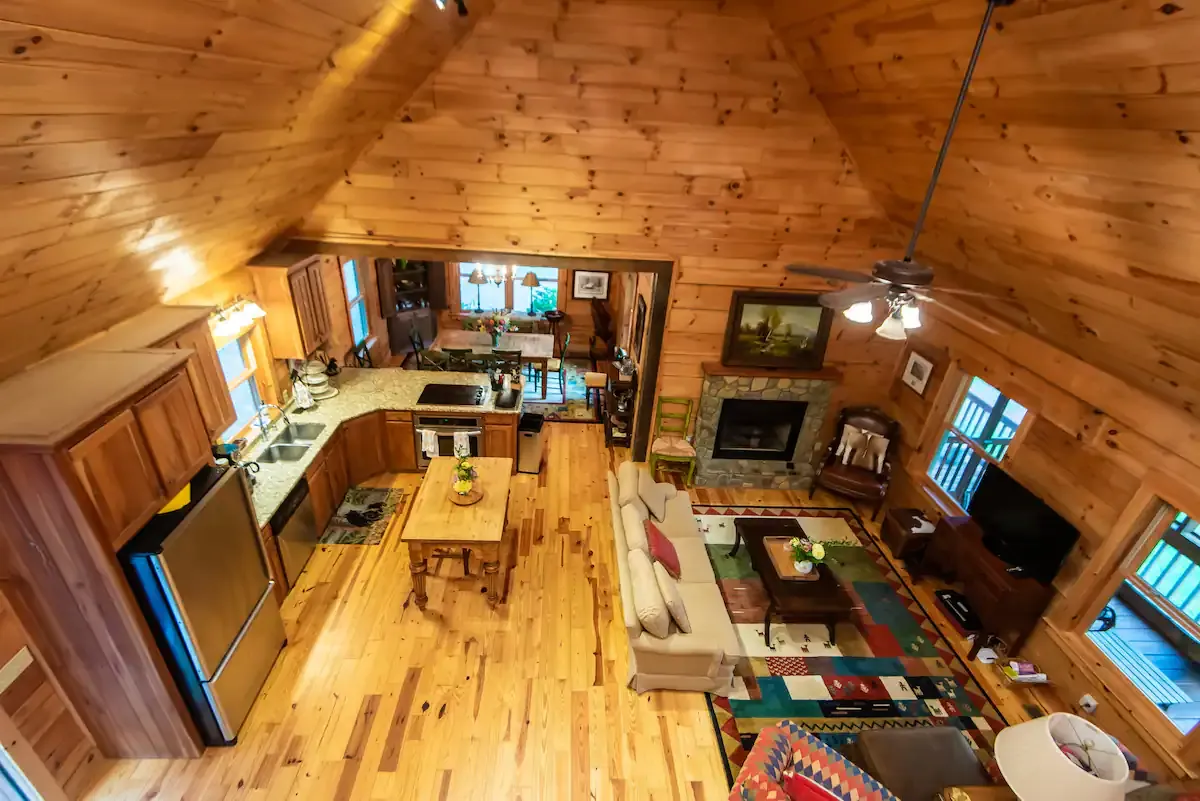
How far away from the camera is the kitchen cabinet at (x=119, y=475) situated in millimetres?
2443

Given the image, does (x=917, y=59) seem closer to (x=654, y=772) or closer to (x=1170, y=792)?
(x=1170, y=792)

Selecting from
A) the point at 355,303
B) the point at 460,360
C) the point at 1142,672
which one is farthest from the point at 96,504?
the point at 1142,672

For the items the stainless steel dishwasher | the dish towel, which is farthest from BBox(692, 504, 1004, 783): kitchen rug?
the stainless steel dishwasher

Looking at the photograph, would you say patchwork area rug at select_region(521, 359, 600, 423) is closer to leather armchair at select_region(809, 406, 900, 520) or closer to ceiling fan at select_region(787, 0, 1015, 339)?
leather armchair at select_region(809, 406, 900, 520)

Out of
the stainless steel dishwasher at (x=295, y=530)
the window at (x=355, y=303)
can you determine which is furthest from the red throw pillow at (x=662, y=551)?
the window at (x=355, y=303)

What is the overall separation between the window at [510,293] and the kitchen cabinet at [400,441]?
428 centimetres

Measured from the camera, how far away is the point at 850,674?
4.25 m

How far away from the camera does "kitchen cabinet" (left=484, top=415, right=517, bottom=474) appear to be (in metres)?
5.86

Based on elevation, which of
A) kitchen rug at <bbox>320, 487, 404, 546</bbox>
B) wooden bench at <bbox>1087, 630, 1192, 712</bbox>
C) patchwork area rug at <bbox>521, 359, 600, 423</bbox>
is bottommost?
kitchen rug at <bbox>320, 487, 404, 546</bbox>

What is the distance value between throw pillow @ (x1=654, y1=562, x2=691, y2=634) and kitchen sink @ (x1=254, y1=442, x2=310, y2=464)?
3227 mm

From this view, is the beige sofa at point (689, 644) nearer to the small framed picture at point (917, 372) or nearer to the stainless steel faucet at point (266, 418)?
the small framed picture at point (917, 372)

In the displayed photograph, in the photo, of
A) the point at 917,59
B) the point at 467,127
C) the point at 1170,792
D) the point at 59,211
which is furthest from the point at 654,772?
the point at 467,127

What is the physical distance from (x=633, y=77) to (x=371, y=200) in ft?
8.00

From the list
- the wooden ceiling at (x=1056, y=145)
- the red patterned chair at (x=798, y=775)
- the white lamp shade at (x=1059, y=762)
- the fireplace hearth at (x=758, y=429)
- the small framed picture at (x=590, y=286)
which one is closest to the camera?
the wooden ceiling at (x=1056, y=145)
